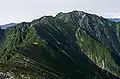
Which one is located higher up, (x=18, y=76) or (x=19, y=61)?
(x=19, y=61)

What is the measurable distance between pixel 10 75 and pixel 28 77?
41.1 feet

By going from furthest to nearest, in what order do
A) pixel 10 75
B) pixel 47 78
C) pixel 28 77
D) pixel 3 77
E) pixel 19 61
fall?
pixel 19 61 → pixel 47 78 → pixel 28 77 → pixel 10 75 → pixel 3 77

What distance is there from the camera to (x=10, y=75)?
12269 cm

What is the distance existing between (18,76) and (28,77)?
726cm

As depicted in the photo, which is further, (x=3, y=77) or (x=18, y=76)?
(x=18, y=76)

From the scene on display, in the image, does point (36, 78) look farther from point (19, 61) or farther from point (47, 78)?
point (19, 61)

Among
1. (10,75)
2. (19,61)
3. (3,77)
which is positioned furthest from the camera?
(19,61)

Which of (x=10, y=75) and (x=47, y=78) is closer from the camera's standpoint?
(x=10, y=75)

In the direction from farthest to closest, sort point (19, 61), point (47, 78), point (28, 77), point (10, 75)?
point (19, 61), point (47, 78), point (28, 77), point (10, 75)

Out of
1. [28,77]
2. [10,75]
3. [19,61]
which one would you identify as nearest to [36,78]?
[28,77]

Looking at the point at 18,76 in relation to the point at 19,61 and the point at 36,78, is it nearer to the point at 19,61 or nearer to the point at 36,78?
the point at 36,78

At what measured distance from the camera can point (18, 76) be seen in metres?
127

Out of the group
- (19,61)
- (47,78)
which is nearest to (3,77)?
(47,78)

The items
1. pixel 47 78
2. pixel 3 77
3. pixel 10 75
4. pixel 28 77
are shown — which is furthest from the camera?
pixel 47 78
